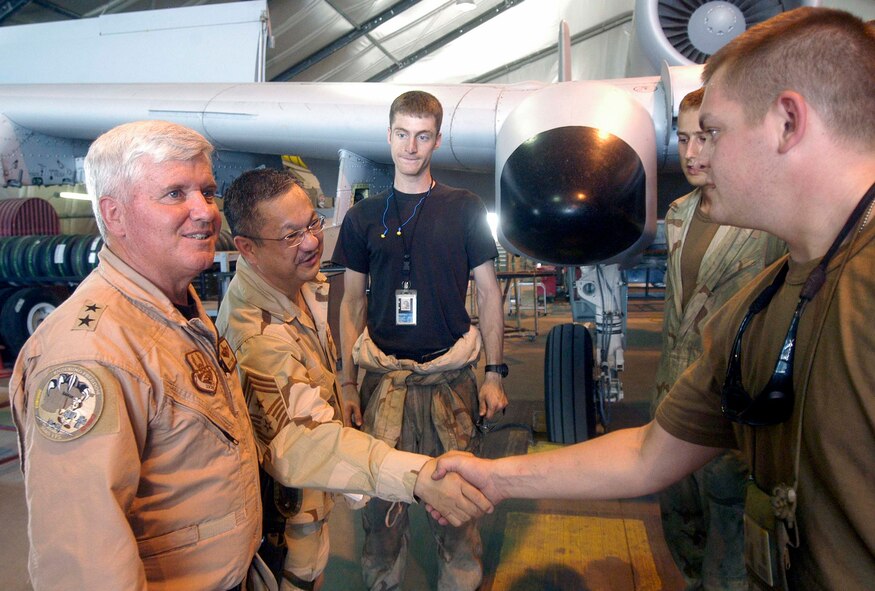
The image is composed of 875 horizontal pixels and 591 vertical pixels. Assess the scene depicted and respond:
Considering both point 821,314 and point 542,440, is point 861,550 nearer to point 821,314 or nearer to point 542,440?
point 821,314

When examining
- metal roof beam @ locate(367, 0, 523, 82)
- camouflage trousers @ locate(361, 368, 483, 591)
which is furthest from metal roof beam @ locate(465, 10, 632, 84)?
camouflage trousers @ locate(361, 368, 483, 591)

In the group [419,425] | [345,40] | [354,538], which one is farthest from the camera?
[345,40]

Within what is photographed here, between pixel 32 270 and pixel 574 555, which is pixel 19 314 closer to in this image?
pixel 32 270

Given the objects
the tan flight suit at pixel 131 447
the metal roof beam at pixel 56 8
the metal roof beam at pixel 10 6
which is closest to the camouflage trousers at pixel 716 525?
the tan flight suit at pixel 131 447

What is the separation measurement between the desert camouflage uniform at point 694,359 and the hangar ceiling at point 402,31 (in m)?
13.1

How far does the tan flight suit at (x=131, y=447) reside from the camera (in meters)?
0.92

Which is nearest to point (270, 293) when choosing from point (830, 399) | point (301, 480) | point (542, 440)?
point (301, 480)

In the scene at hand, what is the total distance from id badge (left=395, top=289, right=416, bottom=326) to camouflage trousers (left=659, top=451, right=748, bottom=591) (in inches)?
48.6

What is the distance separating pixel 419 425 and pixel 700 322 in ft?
3.75

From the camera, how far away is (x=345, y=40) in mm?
15367

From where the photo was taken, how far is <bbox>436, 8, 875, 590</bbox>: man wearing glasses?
2.58ft

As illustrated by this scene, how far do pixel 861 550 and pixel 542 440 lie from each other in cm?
350

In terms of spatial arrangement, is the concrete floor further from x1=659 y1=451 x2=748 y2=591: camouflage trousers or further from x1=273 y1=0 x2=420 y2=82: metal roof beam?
x1=273 y1=0 x2=420 y2=82: metal roof beam

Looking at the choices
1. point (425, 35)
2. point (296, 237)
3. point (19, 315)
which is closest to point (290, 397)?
point (296, 237)
